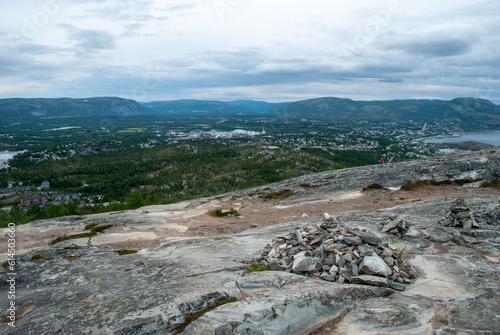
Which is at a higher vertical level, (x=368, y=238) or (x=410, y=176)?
(x=368, y=238)

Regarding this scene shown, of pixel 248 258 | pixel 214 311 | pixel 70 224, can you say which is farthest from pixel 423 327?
pixel 70 224

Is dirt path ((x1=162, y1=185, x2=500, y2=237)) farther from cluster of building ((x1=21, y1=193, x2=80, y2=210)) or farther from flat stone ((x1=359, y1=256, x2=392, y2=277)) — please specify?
cluster of building ((x1=21, y1=193, x2=80, y2=210))

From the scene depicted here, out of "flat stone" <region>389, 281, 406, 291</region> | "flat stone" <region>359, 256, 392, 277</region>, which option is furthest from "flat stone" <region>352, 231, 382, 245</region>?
"flat stone" <region>389, 281, 406, 291</region>

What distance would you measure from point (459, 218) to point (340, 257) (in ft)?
35.6

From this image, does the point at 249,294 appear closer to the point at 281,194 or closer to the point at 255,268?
the point at 255,268

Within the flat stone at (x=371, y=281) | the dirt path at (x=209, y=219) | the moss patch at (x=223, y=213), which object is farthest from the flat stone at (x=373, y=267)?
the moss patch at (x=223, y=213)

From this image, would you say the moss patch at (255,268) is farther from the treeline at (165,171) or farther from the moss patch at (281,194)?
the treeline at (165,171)

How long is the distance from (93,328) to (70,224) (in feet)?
79.0

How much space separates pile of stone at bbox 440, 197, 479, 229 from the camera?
1584cm

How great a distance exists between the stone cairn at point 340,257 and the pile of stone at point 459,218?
650 centimetres

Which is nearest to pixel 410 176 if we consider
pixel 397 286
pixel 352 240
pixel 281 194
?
pixel 281 194

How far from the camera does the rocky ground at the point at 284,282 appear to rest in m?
7.80

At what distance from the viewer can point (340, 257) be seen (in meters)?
11.0

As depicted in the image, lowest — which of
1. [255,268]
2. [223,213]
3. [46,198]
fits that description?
[46,198]
